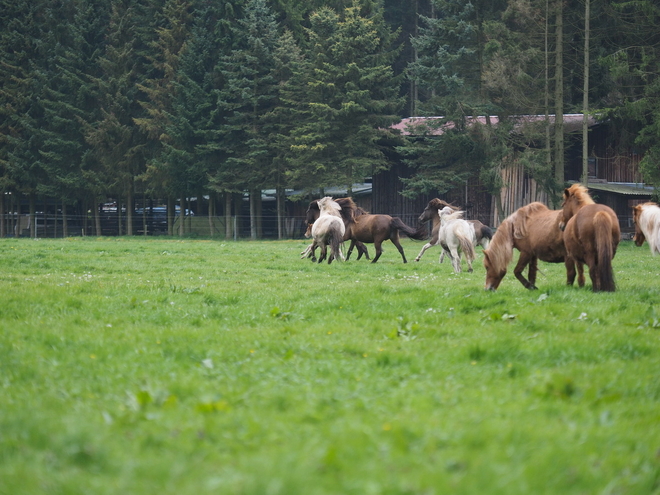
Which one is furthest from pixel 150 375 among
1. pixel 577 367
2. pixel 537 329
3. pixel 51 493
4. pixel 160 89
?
pixel 160 89

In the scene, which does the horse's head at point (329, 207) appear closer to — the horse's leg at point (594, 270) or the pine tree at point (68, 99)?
the horse's leg at point (594, 270)

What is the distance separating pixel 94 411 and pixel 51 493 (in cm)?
127

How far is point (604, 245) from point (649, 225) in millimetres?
2564

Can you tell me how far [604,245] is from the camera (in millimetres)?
9609

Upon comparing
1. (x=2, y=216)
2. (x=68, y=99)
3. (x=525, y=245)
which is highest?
(x=68, y=99)

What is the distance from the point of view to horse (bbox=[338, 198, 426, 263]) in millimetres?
20328

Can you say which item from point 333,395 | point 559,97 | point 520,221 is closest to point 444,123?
point 559,97

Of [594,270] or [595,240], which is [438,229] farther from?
[595,240]

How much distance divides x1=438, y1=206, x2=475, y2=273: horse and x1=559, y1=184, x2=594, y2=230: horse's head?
4.50 m

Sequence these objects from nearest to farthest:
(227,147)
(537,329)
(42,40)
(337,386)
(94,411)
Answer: (94,411) → (337,386) → (537,329) → (227,147) → (42,40)

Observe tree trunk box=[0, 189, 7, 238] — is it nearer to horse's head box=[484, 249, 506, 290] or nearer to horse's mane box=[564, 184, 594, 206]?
horse's head box=[484, 249, 506, 290]

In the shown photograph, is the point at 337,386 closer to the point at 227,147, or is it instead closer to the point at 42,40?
the point at 227,147

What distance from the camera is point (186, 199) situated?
50.7m

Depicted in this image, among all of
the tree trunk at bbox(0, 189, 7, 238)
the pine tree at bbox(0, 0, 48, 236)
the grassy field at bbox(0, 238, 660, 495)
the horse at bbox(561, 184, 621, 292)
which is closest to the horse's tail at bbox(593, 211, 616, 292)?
the horse at bbox(561, 184, 621, 292)
